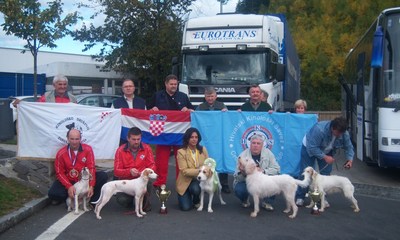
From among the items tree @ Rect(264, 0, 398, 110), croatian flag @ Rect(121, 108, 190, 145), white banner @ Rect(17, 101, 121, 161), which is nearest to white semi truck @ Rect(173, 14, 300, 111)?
croatian flag @ Rect(121, 108, 190, 145)

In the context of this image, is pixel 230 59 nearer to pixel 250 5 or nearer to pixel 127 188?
pixel 127 188

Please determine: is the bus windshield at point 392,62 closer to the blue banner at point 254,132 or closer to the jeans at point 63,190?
the blue banner at point 254,132

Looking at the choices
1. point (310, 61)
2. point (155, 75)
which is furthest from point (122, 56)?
point (310, 61)

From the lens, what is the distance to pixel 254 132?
8.77 meters

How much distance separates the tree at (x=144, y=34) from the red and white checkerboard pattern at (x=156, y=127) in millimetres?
14645

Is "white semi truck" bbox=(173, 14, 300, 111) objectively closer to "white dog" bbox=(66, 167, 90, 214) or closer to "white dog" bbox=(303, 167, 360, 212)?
"white dog" bbox=(303, 167, 360, 212)

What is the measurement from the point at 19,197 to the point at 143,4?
17.2m

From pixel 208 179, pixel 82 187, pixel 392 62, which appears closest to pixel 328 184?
pixel 208 179

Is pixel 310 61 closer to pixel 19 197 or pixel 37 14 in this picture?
pixel 37 14

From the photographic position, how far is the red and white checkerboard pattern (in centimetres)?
917

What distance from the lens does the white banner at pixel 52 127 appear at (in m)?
8.45

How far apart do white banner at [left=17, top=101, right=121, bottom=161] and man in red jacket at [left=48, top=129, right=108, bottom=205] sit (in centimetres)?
70

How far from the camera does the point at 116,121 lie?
890 cm

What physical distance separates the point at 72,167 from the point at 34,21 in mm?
6912
